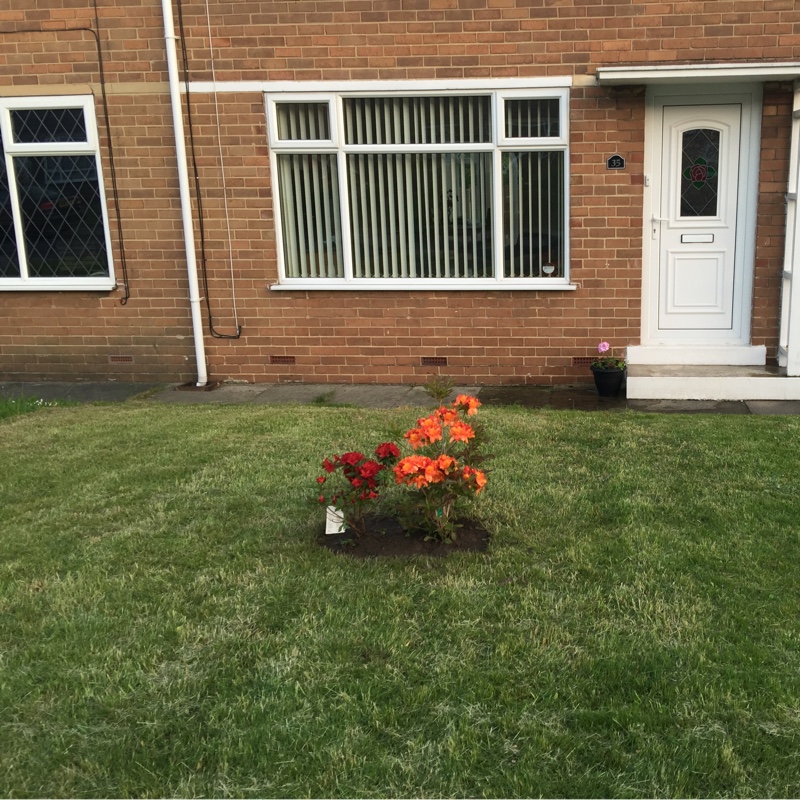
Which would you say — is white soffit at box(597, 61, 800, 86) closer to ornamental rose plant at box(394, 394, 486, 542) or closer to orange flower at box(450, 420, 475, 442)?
ornamental rose plant at box(394, 394, 486, 542)

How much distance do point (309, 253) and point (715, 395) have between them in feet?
13.9

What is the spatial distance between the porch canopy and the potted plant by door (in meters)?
1.48

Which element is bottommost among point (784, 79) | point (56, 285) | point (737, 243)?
point (56, 285)

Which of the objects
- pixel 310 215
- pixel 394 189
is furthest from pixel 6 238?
pixel 394 189

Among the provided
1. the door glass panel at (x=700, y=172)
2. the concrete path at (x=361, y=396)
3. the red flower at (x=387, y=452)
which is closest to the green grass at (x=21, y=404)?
the concrete path at (x=361, y=396)

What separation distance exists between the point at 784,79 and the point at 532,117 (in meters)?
2.26

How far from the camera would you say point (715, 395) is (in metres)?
7.91

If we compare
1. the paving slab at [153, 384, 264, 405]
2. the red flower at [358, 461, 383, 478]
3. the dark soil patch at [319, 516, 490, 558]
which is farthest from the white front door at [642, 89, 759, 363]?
the red flower at [358, 461, 383, 478]

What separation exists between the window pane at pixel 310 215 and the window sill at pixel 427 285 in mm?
170

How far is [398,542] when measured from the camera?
4.57m

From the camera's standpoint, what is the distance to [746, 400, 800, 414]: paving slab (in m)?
7.43

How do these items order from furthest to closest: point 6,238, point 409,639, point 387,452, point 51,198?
point 6,238 → point 51,198 → point 387,452 → point 409,639

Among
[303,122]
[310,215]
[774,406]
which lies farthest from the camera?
[310,215]

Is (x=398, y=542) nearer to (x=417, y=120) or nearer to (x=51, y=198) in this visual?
(x=417, y=120)
